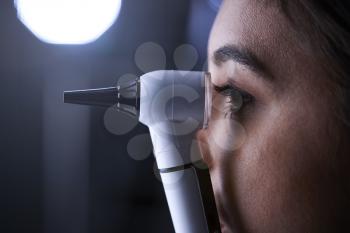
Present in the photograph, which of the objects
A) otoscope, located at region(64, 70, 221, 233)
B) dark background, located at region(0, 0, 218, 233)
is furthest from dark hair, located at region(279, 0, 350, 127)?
dark background, located at region(0, 0, 218, 233)

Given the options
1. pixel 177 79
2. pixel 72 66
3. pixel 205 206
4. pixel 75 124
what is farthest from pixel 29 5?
pixel 205 206

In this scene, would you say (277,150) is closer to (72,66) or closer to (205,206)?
(205,206)

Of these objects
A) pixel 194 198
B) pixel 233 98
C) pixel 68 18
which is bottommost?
pixel 194 198

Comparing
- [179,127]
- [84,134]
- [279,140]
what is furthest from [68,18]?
[279,140]

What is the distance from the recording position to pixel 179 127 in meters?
0.54

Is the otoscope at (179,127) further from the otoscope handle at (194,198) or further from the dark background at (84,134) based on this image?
the dark background at (84,134)

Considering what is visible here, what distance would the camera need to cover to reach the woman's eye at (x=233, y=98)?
50 centimetres

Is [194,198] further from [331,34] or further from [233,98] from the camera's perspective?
[331,34]

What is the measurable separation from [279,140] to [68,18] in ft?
1.92

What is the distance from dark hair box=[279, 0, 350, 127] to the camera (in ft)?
1.37

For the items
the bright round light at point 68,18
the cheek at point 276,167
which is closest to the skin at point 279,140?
the cheek at point 276,167

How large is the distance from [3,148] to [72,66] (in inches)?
10.1

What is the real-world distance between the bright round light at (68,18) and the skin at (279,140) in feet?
1.47

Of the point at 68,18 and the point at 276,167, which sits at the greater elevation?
the point at 68,18
